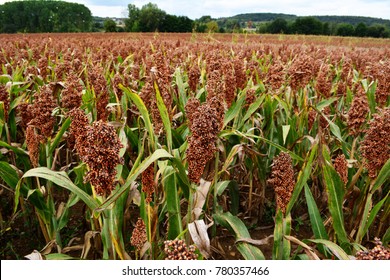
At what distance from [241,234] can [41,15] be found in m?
86.0

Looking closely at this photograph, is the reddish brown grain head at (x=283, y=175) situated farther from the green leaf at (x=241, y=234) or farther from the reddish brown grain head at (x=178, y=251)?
the reddish brown grain head at (x=178, y=251)

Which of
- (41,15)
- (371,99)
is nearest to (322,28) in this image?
(41,15)

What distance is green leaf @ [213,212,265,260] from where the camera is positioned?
1.71m

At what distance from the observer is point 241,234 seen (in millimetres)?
1851

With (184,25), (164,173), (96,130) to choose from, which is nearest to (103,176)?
(96,130)

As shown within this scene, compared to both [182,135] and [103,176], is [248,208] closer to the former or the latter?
[182,135]

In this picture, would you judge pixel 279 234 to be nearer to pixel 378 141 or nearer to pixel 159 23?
pixel 378 141

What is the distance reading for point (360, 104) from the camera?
2164 mm

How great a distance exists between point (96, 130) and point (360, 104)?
1.70 m

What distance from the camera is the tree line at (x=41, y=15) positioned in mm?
73938

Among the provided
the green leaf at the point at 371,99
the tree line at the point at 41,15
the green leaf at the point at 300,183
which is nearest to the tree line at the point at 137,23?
the tree line at the point at 41,15

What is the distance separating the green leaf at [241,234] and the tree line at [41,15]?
257 feet

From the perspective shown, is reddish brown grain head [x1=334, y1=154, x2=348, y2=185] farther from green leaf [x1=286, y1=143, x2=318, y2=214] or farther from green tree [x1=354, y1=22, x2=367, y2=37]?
green tree [x1=354, y1=22, x2=367, y2=37]

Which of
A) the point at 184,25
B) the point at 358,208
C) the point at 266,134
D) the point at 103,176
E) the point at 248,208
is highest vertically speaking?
the point at 184,25
